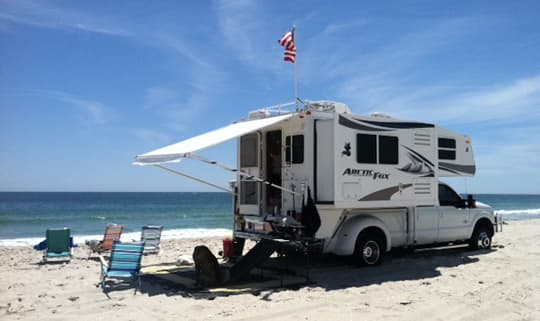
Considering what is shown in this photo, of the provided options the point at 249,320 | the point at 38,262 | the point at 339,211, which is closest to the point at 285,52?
the point at 339,211

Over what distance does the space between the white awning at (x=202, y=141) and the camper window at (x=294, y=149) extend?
0.44 metres

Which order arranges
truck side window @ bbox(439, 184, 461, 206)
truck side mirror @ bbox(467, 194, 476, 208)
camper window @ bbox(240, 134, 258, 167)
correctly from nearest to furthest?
camper window @ bbox(240, 134, 258, 167) < truck side window @ bbox(439, 184, 461, 206) < truck side mirror @ bbox(467, 194, 476, 208)

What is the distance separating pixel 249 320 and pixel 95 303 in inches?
84.6

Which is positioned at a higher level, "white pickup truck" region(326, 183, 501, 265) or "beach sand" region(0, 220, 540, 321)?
"white pickup truck" region(326, 183, 501, 265)

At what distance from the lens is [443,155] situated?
10.6 m

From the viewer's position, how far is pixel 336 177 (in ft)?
27.3

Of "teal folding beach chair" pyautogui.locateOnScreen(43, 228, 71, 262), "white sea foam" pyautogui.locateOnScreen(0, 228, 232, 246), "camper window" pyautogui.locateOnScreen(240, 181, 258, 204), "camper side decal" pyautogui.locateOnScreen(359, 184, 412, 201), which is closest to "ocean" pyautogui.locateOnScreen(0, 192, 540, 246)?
"white sea foam" pyautogui.locateOnScreen(0, 228, 232, 246)

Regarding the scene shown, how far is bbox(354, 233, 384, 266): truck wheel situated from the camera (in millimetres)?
8930

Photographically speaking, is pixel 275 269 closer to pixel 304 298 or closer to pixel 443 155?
pixel 304 298

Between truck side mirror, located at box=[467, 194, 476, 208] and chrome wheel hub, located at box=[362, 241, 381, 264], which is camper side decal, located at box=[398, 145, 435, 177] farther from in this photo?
truck side mirror, located at box=[467, 194, 476, 208]

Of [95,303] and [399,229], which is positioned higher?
[399,229]

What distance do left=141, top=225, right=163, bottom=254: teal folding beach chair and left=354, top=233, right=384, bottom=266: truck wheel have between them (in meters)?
4.55

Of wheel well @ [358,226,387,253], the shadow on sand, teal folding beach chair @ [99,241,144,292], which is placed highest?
wheel well @ [358,226,387,253]

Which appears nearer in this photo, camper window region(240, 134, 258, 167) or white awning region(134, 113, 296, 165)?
white awning region(134, 113, 296, 165)
